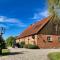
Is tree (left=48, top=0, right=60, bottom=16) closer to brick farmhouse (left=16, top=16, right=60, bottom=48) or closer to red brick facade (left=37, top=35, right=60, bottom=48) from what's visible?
brick farmhouse (left=16, top=16, right=60, bottom=48)

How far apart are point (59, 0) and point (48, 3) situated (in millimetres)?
1730

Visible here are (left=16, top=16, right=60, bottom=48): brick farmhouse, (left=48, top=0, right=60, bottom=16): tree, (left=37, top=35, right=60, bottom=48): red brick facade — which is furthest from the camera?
(left=37, top=35, right=60, bottom=48): red brick facade

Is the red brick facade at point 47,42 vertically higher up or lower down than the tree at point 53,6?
lower down

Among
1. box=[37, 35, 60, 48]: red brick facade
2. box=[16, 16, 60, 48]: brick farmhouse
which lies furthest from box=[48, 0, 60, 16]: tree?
box=[37, 35, 60, 48]: red brick facade

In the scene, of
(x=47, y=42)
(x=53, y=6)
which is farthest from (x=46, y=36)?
(x=53, y=6)

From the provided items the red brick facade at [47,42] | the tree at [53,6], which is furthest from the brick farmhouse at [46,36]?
the tree at [53,6]

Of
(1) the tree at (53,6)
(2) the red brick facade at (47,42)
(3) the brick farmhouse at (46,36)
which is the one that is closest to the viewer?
(1) the tree at (53,6)

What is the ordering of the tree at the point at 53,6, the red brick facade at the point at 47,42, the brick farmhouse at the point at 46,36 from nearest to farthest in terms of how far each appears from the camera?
the tree at the point at 53,6
the brick farmhouse at the point at 46,36
the red brick facade at the point at 47,42

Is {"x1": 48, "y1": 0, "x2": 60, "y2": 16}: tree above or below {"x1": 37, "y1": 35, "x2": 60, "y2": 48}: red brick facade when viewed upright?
above

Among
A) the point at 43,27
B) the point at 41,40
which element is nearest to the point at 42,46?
A: the point at 41,40

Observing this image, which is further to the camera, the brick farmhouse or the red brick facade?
the red brick facade

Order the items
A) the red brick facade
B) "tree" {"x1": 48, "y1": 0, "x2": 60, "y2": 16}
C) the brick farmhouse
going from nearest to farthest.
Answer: "tree" {"x1": 48, "y1": 0, "x2": 60, "y2": 16}
the brick farmhouse
the red brick facade

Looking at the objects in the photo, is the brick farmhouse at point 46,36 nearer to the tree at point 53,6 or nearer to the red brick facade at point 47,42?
the red brick facade at point 47,42

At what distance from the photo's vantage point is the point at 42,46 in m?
41.8
